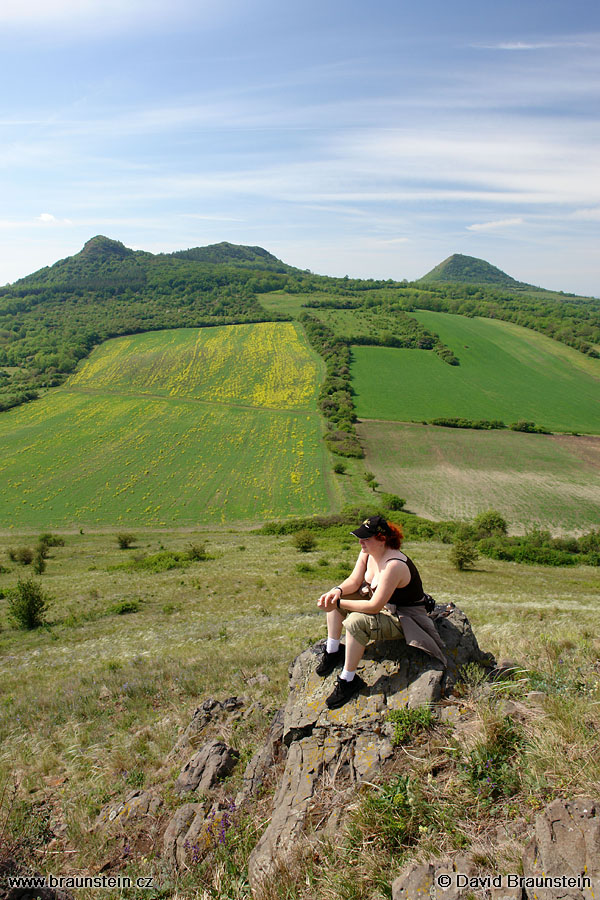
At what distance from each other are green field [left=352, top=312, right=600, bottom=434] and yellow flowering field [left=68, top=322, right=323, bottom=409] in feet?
50.0

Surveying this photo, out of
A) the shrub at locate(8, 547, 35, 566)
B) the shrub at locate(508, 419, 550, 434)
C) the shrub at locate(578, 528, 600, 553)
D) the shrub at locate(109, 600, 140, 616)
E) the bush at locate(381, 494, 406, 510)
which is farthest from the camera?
the shrub at locate(508, 419, 550, 434)

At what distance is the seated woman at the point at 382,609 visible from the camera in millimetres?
5906

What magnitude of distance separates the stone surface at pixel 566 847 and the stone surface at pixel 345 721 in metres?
1.85

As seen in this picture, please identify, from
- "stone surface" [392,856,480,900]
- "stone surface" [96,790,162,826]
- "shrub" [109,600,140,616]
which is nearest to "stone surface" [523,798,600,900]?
"stone surface" [392,856,480,900]

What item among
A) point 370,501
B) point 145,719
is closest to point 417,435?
point 370,501

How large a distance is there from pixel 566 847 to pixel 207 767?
16.5 feet

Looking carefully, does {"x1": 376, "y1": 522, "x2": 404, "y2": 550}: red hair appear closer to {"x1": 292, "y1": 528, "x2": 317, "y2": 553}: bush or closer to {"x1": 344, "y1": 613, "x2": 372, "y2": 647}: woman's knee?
{"x1": 344, "y1": 613, "x2": 372, "y2": 647}: woman's knee

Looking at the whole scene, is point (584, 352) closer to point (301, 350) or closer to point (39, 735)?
point (301, 350)

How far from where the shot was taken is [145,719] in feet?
30.2

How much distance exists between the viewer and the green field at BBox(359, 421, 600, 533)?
53312 mm

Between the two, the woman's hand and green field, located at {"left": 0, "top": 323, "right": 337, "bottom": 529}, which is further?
green field, located at {"left": 0, "top": 323, "right": 337, "bottom": 529}

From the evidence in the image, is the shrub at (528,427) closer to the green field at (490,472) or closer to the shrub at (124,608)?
the green field at (490,472)

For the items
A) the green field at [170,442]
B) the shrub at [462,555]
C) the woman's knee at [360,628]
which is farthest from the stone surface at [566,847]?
the green field at [170,442]

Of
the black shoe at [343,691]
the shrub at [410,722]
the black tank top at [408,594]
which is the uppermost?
the black tank top at [408,594]
